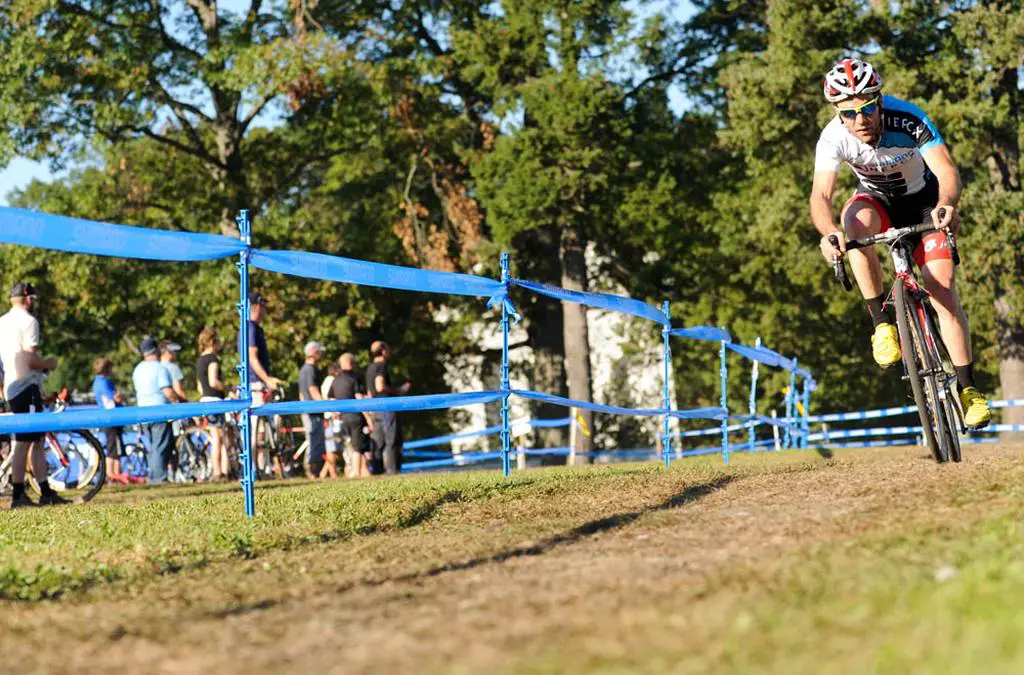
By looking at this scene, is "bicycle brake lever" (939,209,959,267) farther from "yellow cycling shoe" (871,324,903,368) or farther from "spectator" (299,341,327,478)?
"spectator" (299,341,327,478)

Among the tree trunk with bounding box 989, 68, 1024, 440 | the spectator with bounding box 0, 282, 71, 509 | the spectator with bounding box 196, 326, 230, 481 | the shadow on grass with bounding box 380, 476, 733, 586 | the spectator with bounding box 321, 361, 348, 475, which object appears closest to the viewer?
the shadow on grass with bounding box 380, 476, 733, 586

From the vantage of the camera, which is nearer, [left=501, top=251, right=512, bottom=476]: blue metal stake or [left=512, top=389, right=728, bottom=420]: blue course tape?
[left=501, top=251, right=512, bottom=476]: blue metal stake

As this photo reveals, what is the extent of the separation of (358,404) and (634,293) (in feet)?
88.6

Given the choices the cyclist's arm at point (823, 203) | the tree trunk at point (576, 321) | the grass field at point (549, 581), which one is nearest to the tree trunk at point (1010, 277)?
the tree trunk at point (576, 321)

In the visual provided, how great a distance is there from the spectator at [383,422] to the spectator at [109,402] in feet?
11.4

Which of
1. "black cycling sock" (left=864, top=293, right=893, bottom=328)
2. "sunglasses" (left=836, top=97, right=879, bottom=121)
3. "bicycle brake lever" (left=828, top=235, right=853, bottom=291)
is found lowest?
"black cycling sock" (left=864, top=293, right=893, bottom=328)

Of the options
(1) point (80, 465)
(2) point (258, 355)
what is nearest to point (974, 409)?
(2) point (258, 355)

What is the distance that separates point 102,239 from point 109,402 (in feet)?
39.2

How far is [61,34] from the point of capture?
3219 centimetres

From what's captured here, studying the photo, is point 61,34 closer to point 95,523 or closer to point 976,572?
point 95,523

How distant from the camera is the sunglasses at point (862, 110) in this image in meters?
→ 8.56

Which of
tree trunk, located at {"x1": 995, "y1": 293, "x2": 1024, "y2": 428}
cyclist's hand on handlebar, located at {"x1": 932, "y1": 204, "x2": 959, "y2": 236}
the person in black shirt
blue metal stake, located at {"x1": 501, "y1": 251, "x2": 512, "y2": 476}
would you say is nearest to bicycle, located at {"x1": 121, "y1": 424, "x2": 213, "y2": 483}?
the person in black shirt

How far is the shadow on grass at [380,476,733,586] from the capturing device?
6.08 meters

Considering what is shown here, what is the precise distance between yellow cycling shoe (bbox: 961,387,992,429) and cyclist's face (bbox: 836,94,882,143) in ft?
5.94
